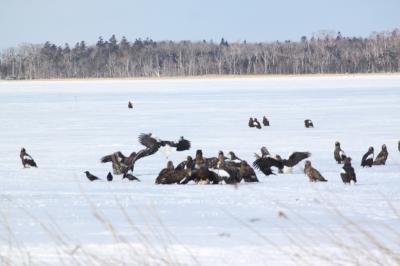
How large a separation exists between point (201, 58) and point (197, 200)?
449 ft

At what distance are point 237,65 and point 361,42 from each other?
26.7 metres

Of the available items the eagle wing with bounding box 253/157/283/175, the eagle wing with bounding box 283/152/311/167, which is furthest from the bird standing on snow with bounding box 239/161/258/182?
the eagle wing with bounding box 283/152/311/167

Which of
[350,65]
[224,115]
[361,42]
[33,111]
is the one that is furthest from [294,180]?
[361,42]

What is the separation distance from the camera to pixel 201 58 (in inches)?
5748

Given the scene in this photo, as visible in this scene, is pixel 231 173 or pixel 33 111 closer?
pixel 231 173

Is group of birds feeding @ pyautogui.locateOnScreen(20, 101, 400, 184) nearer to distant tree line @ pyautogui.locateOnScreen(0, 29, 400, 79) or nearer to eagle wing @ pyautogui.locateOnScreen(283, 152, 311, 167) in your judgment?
eagle wing @ pyautogui.locateOnScreen(283, 152, 311, 167)

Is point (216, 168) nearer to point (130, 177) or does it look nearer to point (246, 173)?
point (246, 173)

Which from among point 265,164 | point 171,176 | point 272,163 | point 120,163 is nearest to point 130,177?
point 120,163

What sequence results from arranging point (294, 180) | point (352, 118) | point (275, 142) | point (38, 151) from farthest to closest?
point (352, 118) → point (275, 142) → point (38, 151) → point (294, 180)

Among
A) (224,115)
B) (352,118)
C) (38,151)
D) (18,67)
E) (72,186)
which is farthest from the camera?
(18,67)

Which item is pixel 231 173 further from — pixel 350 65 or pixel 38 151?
pixel 350 65

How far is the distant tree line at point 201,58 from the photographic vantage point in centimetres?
13862

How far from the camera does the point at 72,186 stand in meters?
11.6

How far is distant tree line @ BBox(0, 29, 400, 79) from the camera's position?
13862cm
